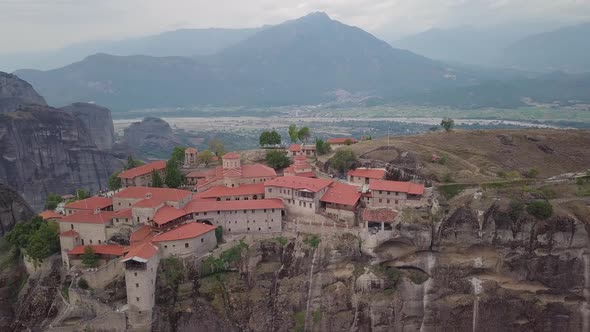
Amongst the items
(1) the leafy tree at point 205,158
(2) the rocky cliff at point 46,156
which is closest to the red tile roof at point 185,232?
(1) the leafy tree at point 205,158

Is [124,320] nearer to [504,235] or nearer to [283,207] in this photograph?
[283,207]

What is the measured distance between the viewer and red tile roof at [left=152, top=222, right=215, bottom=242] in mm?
57875

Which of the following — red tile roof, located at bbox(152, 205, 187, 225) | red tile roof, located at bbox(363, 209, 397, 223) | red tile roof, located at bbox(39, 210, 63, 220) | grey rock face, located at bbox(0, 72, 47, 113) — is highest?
grey rock face, located at bbox(0, 72, 47, 113)

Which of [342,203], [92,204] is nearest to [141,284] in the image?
[92,204]

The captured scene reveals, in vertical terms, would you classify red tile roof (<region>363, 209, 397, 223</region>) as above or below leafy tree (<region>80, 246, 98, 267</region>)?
above

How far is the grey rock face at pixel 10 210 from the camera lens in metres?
90.7

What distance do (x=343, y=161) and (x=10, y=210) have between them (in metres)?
67.6

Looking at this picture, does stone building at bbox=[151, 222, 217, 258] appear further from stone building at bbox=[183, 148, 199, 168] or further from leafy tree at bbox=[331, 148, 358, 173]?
stone building at bbox=[183, 148, 199, 168]

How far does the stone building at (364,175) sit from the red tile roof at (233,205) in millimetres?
13466

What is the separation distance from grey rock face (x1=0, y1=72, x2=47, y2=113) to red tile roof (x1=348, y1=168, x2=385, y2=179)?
14597 centimetres

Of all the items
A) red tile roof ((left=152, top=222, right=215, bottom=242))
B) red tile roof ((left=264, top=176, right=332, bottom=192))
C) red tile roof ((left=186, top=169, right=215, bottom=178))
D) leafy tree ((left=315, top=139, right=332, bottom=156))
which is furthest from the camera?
leafy tree ((left=315, top=139, right=332, bottom=156))

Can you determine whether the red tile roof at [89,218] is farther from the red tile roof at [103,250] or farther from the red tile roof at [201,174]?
the red tile roof at [201,174]

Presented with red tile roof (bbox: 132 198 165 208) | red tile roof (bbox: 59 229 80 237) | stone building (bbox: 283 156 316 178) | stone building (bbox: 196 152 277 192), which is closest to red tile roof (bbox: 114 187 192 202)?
red tile roof (bbox: 132 198 165 208)

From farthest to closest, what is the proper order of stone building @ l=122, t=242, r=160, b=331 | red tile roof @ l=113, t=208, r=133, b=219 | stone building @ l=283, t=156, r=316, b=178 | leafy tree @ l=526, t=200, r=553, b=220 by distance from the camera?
stone building @ l=283, t=156, r=316, b=178
red tile roof @ l=113, t=208, r=133, b=219
leafy tree @ l=526, t=200, r=553, b=220
stone building @ l=122, t=242, r=160, b=331
